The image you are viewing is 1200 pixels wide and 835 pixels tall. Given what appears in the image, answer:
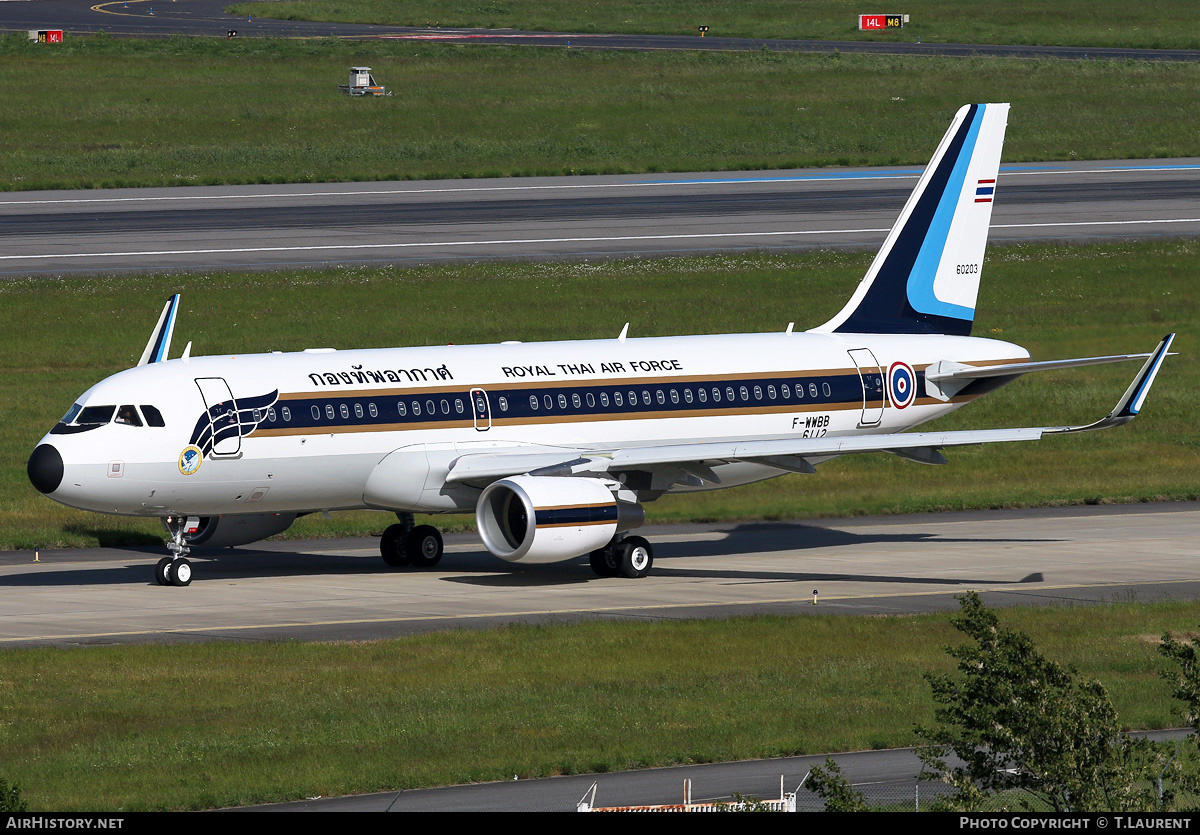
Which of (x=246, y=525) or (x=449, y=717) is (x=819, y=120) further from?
(x=449, y=717)

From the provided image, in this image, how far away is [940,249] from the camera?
45.9 m

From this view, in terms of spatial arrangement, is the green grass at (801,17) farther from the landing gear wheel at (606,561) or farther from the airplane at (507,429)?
the landing gear wheel at (606,561)

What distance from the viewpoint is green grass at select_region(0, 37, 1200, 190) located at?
94.9 meters

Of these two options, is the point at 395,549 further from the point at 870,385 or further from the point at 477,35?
the point at 477,35

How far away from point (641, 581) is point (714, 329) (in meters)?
24.1

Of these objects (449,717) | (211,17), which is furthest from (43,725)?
(211,17)

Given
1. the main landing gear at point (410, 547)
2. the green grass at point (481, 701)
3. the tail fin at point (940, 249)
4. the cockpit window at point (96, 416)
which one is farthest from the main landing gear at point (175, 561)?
the tail fin at point (940, 249)

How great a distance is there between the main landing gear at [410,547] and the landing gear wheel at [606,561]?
390 cm

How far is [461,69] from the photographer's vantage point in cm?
11956

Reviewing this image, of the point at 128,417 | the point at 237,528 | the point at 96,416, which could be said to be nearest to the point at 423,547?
the point at 237,528

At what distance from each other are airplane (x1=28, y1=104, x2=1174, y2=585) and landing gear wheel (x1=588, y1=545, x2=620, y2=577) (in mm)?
50

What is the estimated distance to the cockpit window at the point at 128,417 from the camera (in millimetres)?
35656

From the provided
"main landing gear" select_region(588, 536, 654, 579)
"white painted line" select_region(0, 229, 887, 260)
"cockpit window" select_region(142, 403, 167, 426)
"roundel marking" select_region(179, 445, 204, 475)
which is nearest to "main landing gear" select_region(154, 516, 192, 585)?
"roundel marking" select_region(179, 445, 204, 475)

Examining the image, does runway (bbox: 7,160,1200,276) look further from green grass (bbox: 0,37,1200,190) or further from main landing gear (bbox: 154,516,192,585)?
main landing gear (bbox: 154,516,192,585)
